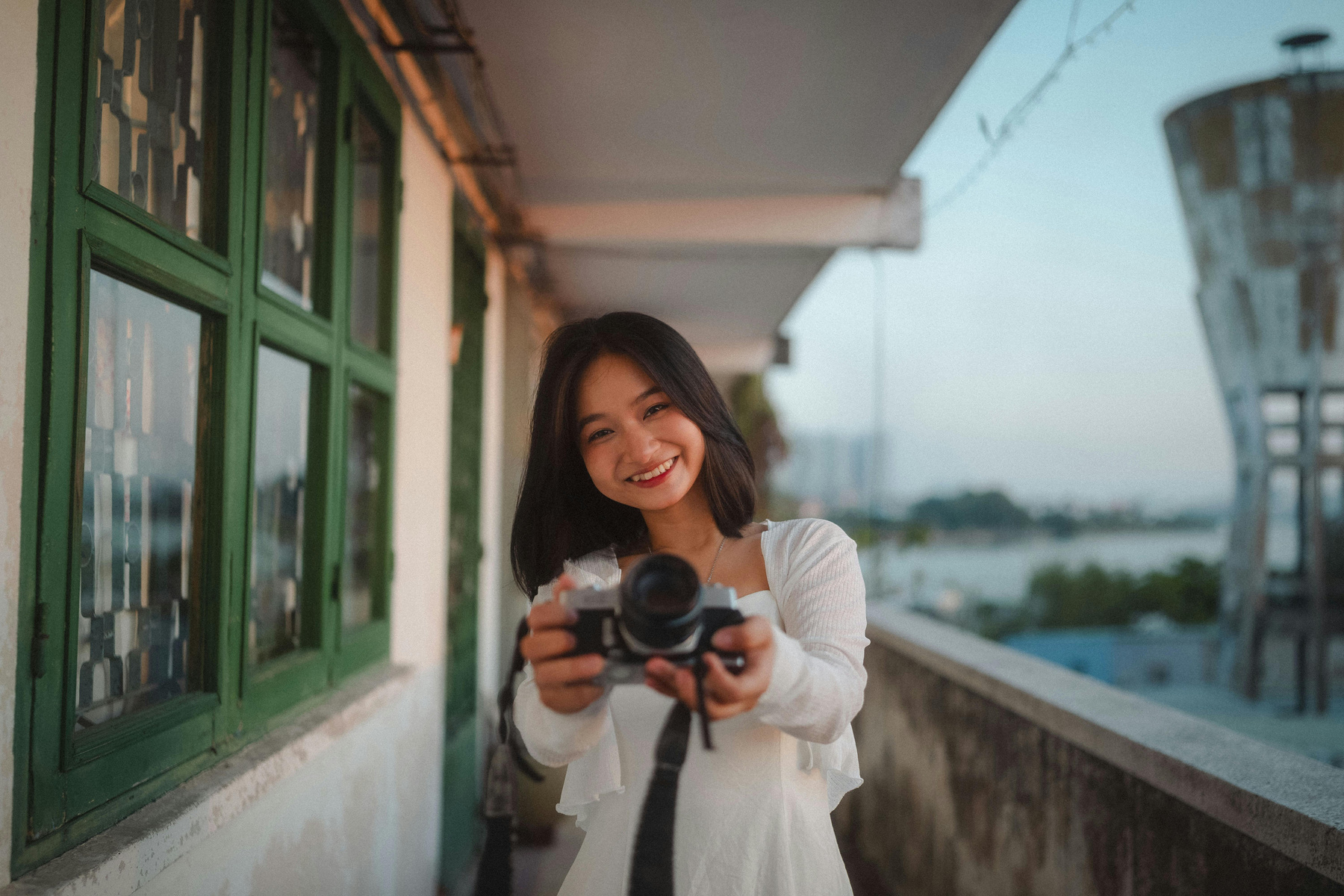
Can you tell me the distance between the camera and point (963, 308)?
41.5m

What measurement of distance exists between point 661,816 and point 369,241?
6.69 ft

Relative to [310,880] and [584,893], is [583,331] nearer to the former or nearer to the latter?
[584,893]

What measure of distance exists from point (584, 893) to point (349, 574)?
1.57 m

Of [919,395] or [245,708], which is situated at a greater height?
[919,395]

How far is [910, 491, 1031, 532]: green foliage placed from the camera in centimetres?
2912

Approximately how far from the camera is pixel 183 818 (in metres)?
1.20

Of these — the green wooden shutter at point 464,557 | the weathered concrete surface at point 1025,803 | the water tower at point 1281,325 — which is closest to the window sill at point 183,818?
the green wooden shutter at point 464,557

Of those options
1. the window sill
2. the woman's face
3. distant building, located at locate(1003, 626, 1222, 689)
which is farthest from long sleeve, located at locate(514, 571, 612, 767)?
distant building, located at locate(1003, 626, 1222, 689)

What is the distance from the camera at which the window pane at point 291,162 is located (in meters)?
1.82

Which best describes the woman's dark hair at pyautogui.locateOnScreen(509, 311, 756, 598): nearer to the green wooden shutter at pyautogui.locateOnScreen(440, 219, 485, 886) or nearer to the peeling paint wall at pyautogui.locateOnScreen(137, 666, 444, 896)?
the peeling paint wall at pyautogui.locateOnScreen(137, 666, 444, 896)

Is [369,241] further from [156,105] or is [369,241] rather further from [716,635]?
[716,635]

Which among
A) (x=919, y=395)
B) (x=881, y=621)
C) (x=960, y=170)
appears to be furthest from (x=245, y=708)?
(x=919, y=395)

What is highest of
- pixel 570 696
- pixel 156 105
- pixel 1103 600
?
pixel 156 105

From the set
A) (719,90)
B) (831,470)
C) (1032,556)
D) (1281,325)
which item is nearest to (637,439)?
(719,90)
